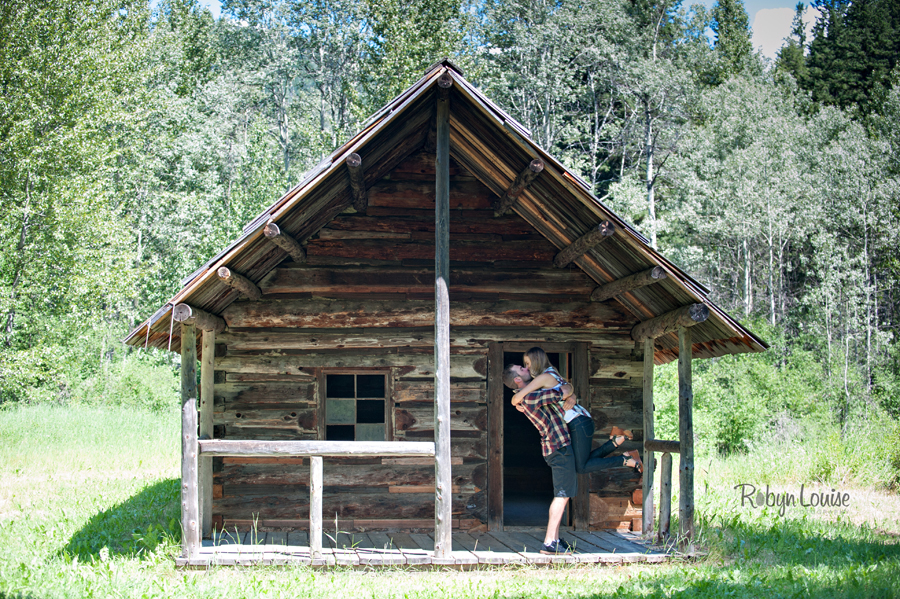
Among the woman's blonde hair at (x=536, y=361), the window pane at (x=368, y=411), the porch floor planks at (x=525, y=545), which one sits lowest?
the porch floor planks at (x=525, y=545)

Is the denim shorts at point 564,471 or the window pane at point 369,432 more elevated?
the window pane at point 369,432

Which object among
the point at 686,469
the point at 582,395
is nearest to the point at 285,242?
the point at 582,395

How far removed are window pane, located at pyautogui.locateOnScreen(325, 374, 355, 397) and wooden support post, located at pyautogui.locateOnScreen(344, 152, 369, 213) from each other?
2127 mm

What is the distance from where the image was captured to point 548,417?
6680 millimetres

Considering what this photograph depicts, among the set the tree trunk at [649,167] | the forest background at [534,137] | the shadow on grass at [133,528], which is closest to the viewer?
the shadow on grass at [133,528]

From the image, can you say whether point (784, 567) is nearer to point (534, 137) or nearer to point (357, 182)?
point (357, 182)

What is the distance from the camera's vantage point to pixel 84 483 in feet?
38.5

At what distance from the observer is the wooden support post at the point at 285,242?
5.81 meters

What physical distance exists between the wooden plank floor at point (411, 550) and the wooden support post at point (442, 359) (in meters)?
0.34

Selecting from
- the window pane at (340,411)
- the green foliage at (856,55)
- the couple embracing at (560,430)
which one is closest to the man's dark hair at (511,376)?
the couple embracing at (560,430)

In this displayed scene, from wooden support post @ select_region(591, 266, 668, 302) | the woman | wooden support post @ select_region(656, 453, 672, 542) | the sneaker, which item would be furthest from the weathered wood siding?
the sneaker

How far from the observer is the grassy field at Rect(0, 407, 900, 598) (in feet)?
18.2

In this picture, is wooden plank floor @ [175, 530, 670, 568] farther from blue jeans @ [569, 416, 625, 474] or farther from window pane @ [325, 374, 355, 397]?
window pane @ [325, 374, 355, 397]

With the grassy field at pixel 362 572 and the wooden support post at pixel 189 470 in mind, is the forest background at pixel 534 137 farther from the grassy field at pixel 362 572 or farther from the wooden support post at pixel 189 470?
the wooden support post at pixel 189 470
